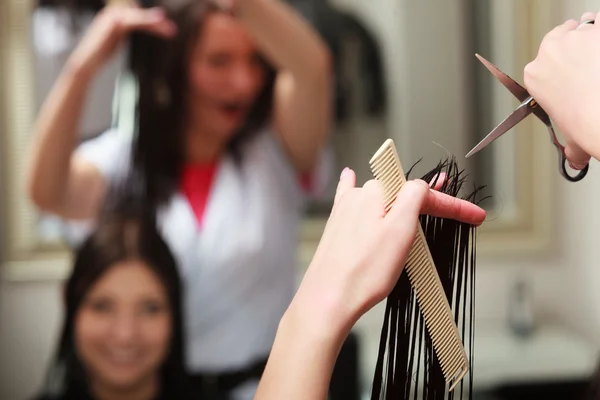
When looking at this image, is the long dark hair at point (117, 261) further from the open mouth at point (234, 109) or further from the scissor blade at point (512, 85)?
the scissor blade at point (512, 85)

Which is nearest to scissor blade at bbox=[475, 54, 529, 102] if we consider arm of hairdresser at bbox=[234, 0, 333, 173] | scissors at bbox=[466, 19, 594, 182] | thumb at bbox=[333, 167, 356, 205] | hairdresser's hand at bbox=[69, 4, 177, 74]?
scissors at bbox=[466, 19, 594, 182]

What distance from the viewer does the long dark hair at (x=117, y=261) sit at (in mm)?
1206

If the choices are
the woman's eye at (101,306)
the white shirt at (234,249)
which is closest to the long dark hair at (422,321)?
the white shirt at (234,249)

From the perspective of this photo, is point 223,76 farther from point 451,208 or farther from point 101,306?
point 451,208

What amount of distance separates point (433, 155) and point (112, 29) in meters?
0.65

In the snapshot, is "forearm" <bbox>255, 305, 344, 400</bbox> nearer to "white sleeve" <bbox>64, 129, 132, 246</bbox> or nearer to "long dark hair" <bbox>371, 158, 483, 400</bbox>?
"long dark hair" <bbox>371, 158, 483, 400</bbox>

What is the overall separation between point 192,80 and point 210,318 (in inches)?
17.6

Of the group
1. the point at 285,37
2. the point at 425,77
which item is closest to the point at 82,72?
the point at 285,37

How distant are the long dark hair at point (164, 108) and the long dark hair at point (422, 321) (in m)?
0.86

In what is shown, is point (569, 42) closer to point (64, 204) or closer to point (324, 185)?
point (324, 185)

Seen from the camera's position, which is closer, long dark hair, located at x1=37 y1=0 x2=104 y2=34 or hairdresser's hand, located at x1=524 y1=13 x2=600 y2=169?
hairdresser's hand, located at x1=524 y1=13 x2=600 y2=169

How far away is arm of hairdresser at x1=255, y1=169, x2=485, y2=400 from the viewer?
332 mm

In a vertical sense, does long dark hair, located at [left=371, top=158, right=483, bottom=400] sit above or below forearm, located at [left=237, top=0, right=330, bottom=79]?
below

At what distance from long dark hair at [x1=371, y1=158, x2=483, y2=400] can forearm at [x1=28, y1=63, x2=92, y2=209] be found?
96cm
